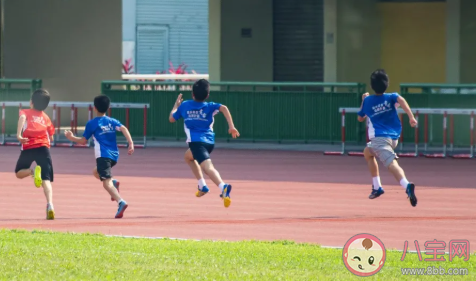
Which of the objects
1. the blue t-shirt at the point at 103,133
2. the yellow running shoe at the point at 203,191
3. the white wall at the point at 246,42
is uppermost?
the white wall at the point at 246,42

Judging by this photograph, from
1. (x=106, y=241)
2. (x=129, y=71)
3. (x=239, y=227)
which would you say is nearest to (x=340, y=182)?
(x=239, y=227)

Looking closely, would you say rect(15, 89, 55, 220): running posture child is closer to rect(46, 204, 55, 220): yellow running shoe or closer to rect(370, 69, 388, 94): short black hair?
rect(46, 204, 55, 220): yellow running shoe

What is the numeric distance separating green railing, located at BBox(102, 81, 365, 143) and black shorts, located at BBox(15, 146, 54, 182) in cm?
1236

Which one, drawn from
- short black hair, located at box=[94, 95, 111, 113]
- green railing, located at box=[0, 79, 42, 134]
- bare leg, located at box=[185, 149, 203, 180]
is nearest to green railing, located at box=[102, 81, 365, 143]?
green railing, located at box=[0, 79, 42, 134]

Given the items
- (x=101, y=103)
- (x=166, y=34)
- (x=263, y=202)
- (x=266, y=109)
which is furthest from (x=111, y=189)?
(x=166, y=34)

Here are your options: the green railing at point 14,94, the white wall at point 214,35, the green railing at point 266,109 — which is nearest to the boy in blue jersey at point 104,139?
the green railing at point 266,109

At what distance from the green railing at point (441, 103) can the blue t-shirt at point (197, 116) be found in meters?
10.5

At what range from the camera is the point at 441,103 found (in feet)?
81.0

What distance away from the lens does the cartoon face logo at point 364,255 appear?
9.48 metres

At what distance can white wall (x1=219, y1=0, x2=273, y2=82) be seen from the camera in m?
29.4

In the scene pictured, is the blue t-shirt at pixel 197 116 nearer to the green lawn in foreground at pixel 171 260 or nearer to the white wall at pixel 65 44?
the green lawn in foreground at pixel 171 260

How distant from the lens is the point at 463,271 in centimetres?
948

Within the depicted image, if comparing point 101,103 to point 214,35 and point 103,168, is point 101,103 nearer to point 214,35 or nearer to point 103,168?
point 103,168

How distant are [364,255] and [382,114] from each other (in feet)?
15.9
